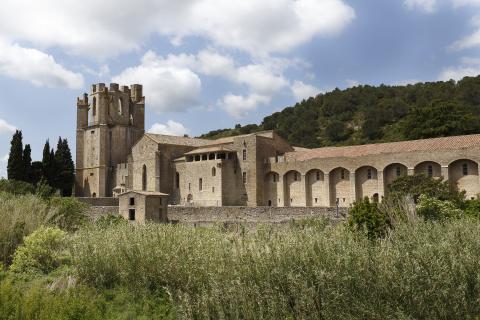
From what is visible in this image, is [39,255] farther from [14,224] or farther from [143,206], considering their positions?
[143,206]

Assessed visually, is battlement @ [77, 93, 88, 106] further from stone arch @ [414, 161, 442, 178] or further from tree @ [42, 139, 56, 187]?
stone arch @ [414, 161, 442, 178]

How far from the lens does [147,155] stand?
150 ft

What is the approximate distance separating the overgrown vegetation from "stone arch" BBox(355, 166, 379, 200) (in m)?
20.0

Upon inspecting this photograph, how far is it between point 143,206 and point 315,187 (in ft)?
40.6

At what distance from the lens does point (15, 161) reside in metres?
46.0

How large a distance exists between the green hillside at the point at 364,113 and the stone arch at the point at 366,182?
55.3 feet

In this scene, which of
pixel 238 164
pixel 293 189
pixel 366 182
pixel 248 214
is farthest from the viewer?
pixel 238 164

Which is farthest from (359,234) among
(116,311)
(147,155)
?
(147,155)

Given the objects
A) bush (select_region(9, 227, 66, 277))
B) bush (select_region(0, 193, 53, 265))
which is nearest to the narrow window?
bush (select_region(0, 193, 53, 265))

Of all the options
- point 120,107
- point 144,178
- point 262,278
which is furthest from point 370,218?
point 120,107

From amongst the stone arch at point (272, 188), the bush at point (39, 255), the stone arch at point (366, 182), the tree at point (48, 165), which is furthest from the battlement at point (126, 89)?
the bush at point (39, 255)

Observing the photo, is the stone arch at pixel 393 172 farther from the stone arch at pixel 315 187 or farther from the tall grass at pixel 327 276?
the tall grass at pixel 327 276

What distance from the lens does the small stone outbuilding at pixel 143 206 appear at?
3341cm

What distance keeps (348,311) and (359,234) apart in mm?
3570
